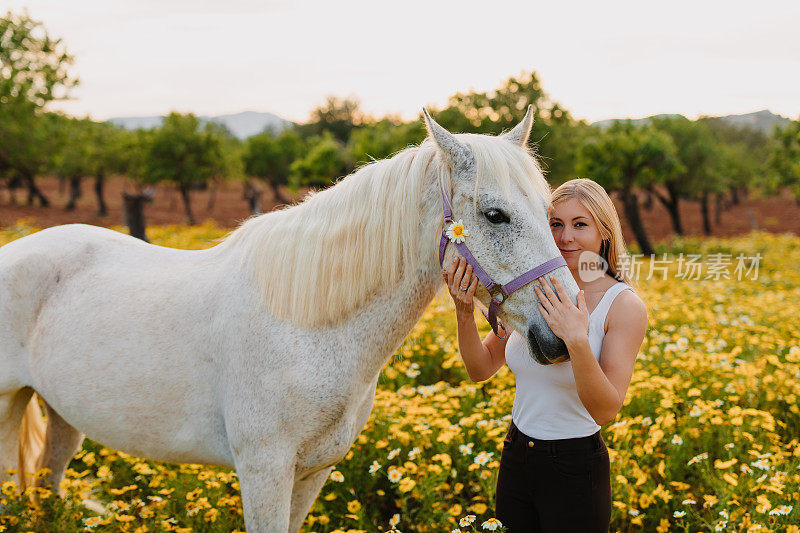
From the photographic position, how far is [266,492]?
2041 mm

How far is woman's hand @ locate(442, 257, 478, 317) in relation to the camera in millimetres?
1838

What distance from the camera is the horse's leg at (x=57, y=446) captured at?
2.94 metres

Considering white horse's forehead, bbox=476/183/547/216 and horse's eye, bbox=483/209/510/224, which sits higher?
white horse's forehead, bbox=476/183/547/216

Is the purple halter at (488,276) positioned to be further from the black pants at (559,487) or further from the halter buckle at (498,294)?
the black pants at (559,487)

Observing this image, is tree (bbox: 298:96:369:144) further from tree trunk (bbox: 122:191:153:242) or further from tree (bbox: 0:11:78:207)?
tree trunk (bbox: 122:191:153:242)

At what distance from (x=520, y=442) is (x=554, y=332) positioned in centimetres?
61

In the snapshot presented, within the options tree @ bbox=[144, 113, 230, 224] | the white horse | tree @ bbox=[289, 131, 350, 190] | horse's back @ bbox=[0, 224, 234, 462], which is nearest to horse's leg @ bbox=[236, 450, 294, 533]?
the white horse

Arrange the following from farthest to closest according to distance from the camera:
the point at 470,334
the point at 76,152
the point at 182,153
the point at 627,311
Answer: the point at 76,152, the point at 182,153, the point at 470,334, the point at 627,311

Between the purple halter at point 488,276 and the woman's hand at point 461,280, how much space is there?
0.02 meters

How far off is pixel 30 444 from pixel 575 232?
2.85m

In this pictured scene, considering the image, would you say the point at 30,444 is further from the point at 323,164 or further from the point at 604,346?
the point at 323,164

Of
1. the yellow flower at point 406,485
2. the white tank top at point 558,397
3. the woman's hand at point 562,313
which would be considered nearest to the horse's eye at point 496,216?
the woman's hand at point 562,313

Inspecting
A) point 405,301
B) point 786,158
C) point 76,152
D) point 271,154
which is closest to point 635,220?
point 786,158

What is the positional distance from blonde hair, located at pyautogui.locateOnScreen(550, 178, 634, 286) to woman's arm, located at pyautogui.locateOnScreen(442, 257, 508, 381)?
1.71 ft
